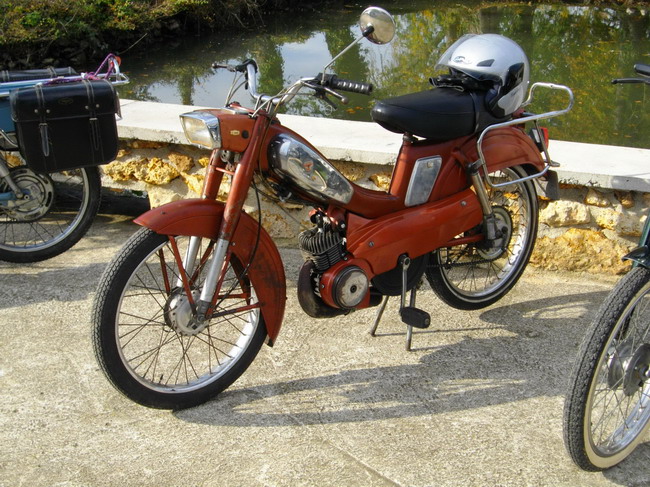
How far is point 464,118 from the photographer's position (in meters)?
3.28

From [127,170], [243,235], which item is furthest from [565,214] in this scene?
[127,170]

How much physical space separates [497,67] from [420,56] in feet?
20.3

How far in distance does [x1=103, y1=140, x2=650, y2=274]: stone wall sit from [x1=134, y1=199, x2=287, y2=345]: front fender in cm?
57

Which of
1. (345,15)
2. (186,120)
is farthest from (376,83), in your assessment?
(186,120)

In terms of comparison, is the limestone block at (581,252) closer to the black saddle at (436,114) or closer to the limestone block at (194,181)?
the black saddle at (436,114)

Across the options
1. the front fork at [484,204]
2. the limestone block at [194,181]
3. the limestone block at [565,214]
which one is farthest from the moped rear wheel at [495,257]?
the limestone block at [194,181]

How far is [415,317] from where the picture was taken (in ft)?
10.8

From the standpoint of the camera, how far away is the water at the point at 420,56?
7.12 meters

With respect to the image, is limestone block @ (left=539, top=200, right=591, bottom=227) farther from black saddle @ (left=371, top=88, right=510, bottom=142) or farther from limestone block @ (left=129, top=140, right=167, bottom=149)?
limestone block @ (left=129, top=140, right=167, bottom=149)

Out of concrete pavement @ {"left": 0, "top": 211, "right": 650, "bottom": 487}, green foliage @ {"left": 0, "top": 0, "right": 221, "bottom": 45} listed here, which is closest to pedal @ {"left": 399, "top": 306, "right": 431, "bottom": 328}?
concrete pavement @ {"left": 0, "top": 211, "right": 650, "bottom": 487}

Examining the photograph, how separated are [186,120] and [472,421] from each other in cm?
154

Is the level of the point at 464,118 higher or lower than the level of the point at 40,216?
higher

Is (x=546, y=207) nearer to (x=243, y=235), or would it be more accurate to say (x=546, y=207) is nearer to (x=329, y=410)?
(x=329, y=410)

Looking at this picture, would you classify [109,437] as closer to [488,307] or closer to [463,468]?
[463,468]
